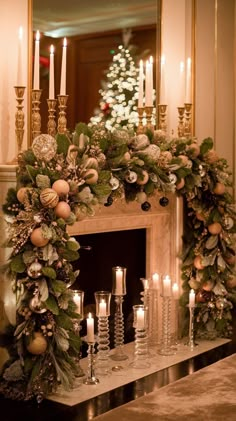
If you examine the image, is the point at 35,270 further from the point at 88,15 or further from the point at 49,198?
the point at 88,15

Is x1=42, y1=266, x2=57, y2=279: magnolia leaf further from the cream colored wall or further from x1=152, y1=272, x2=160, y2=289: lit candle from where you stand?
x1=152, y1=272, x2=160, y2=289: lit candle

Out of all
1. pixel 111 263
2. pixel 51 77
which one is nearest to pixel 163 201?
pixel 111 263

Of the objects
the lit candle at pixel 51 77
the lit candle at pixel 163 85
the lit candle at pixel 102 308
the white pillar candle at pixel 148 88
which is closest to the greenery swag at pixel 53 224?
the lit candle at pixel 102 308

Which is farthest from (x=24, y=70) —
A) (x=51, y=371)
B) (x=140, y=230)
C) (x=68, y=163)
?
(x=51, y=371)

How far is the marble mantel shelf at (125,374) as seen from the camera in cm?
373

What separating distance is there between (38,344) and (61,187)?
2.53 ft

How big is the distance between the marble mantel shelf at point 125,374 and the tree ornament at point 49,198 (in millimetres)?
984

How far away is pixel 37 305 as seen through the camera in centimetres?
355

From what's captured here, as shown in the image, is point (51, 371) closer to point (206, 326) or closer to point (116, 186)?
point (116, 186)

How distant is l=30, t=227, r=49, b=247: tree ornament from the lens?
348 centimetres

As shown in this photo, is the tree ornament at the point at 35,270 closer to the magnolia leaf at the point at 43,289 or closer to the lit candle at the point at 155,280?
the magnolia leaf at the point at 43,289

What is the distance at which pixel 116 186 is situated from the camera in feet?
12.9

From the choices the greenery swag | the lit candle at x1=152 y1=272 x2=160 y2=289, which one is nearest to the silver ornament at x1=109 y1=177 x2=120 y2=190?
the greenery swag

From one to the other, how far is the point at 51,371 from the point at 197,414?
74 cm
